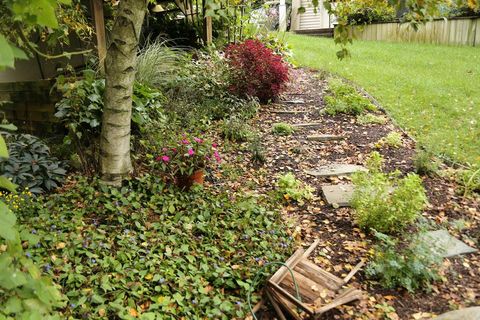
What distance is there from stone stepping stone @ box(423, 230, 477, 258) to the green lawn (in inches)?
57.9

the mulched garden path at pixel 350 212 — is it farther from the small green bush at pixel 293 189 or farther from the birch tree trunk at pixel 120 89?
the birch tree trunk at pixel 120 89

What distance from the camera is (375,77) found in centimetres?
826

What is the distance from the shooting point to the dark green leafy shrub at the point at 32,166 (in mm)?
3436

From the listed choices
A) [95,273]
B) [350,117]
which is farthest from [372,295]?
[350,117]

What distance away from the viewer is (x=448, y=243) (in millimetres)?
3330

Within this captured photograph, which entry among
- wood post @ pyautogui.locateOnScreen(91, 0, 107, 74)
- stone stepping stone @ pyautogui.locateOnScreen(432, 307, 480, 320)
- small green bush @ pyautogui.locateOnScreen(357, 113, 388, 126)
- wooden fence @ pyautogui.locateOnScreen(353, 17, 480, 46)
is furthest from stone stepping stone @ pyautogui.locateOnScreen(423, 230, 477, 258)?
wooden fence @ pyautogui.locateOnScreen(353, 17, 480, 46)

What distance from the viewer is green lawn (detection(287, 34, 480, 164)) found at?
549cm

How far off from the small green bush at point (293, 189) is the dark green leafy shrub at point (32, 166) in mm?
2110

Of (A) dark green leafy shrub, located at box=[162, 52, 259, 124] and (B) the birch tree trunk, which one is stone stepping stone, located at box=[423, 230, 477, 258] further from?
(A) dark green leafy shrub, located at box=[162, 52, 259, 124]

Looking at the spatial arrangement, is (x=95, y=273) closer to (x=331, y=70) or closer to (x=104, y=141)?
(x=104, y=141)

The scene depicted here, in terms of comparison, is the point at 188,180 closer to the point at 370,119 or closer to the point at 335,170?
the point at 335,170

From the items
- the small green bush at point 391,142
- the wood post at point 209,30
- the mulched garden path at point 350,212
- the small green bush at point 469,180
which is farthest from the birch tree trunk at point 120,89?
the wood post at point 209,30

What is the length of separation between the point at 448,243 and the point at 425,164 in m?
1.31

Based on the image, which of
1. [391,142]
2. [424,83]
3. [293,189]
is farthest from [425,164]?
[424,83]
